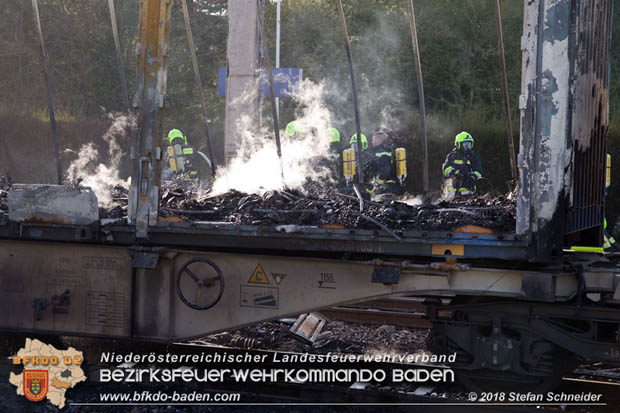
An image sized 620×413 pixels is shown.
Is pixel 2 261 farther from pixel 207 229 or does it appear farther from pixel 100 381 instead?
pixel 207 229

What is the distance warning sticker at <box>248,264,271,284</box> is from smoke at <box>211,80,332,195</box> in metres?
1.32

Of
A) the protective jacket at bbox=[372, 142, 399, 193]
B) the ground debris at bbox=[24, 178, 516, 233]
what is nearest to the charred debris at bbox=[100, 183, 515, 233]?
the ground debris at bbox=[24, 178, 516, 233]

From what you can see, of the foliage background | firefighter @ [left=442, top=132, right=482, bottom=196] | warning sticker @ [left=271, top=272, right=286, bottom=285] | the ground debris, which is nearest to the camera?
the ground debris

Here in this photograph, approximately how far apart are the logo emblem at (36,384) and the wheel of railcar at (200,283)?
4.22 feet

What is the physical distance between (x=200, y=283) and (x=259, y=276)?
48 centimetres

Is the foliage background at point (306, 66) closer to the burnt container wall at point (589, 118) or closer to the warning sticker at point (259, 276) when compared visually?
the burnt container wall at point (589, 118)

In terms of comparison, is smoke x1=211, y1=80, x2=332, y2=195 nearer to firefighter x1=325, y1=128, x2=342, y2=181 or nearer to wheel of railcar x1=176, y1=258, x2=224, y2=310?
firefighter x1=325, y1=128, x2=342, y2=181

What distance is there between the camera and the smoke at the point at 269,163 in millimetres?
7645

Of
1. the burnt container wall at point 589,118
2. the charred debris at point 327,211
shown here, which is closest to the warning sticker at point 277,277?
the charred debris at point 327,211

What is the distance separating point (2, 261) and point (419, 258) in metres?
3.68

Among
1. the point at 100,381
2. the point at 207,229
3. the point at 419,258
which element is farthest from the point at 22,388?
the point at 419,258

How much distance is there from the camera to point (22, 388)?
5648mm

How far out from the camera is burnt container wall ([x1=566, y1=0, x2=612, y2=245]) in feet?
15.6

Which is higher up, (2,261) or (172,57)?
(172,57)
